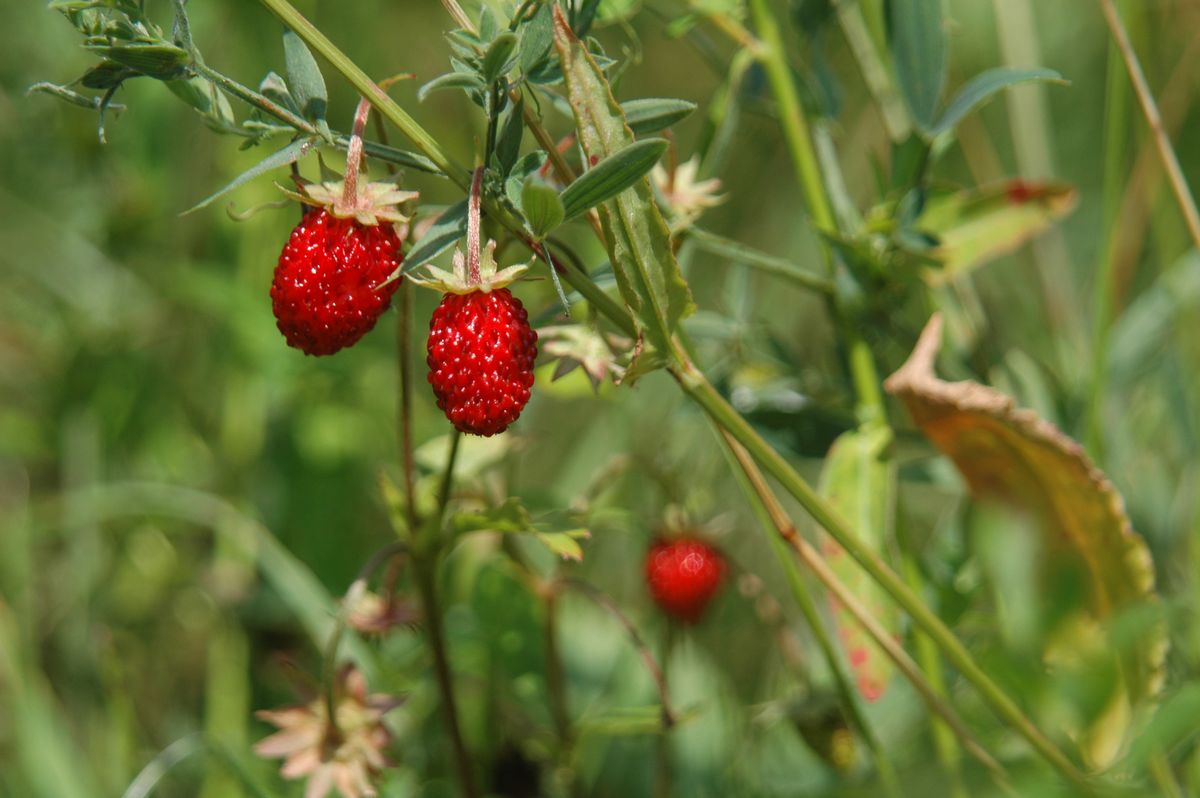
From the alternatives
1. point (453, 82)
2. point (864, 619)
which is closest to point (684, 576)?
point (864, 619)

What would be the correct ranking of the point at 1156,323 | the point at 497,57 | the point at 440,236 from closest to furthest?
the point at 497,57
the point at 440,236
the point at 1156,323

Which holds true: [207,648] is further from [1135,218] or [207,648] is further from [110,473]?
[1135,218]

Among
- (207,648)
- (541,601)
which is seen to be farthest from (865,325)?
(207,648)

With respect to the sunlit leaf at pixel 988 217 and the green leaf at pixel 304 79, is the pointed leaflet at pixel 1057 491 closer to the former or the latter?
the sunlit leaf at pixel 988 217

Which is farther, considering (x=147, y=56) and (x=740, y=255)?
(x=740, y=255)

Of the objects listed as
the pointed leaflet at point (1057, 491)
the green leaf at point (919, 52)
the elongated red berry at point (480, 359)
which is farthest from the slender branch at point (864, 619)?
the green leaf at point (919, 52)

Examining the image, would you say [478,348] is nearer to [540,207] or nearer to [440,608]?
[540,207]
